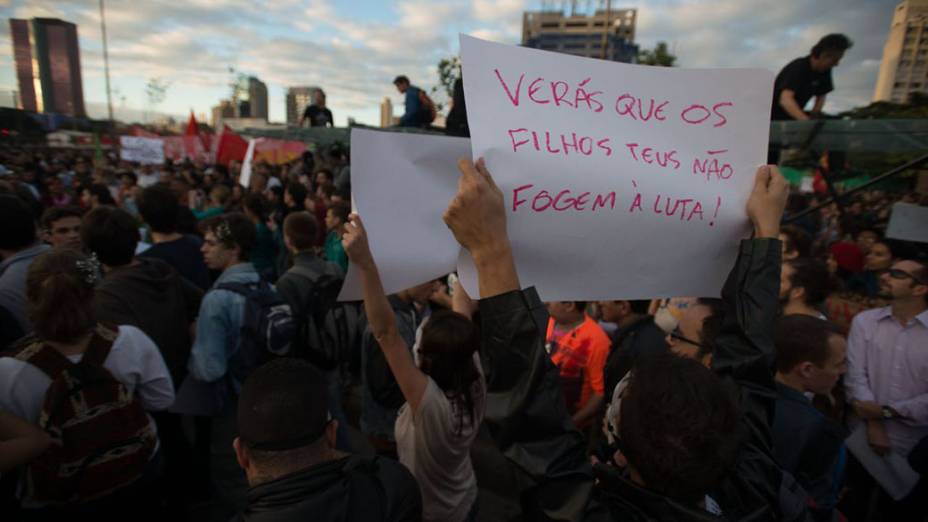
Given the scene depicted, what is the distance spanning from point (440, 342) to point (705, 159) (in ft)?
3.91

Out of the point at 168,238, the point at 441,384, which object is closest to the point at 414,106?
the point at 168,238

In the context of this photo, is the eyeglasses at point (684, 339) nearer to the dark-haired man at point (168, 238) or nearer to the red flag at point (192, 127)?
the dark-haired man at point (168, 238)

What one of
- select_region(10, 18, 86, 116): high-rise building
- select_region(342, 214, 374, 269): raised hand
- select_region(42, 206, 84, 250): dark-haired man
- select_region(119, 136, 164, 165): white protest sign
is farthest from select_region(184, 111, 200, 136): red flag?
select_region(10, 18, 86, 116): high-rise building

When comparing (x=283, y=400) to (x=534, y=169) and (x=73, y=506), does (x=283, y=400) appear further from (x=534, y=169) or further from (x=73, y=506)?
(x=73, y=506)

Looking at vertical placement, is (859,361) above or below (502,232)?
below

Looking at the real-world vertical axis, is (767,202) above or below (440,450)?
above

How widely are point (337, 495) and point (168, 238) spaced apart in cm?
309

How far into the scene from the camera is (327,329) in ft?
9.18

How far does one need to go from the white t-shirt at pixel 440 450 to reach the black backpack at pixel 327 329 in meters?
0.84

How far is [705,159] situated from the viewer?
48.9 inches

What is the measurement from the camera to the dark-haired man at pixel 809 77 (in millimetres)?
3889

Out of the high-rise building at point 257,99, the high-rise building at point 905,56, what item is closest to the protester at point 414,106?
the high-rise building at point 905,56

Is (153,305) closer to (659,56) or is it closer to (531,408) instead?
(531,408)

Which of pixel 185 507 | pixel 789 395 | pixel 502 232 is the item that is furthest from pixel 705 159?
pixel 185 507
